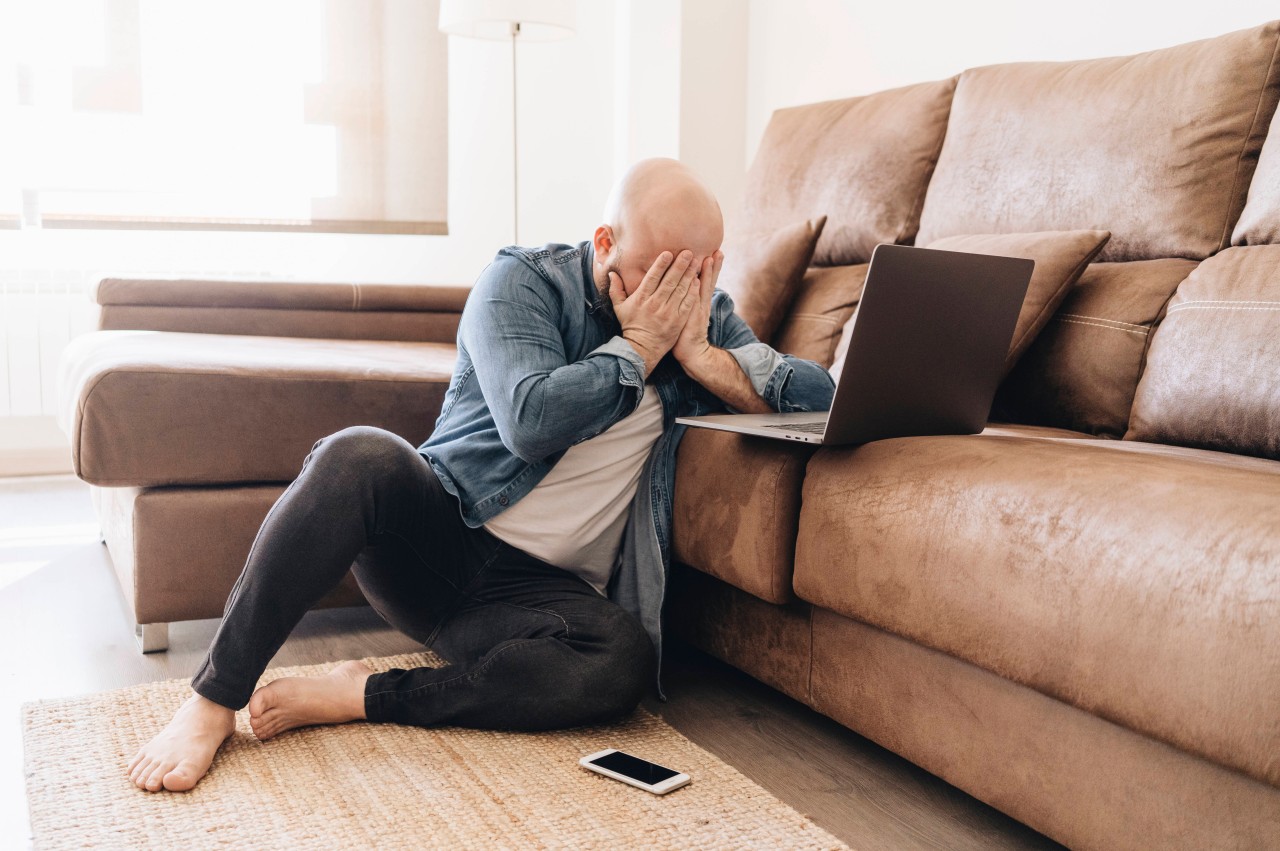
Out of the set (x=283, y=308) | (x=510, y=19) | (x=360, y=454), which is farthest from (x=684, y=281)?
(x=510, y=19)

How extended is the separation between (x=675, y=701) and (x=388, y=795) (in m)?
0.52

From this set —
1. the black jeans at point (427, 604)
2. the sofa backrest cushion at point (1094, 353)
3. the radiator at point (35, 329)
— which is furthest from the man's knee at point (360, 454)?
the radiator at point (35, 329)

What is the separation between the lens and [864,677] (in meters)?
1.43

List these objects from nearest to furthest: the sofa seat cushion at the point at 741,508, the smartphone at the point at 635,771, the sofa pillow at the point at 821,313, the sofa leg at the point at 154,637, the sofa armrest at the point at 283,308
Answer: the smartphone at the point at 635,771 < the sofa seat cushion at the point at 741,508 < the sofa leg at the point at 154,637 < the sofa pillow at the point at 821,313 < the sofa armrest at the point at 283,308

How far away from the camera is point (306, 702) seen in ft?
4.83

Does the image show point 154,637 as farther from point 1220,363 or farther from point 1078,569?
point 1220,363

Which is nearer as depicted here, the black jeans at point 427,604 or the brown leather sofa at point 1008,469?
the brown leather sofa at point 1008,469

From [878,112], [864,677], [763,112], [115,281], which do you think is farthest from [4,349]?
[864,677]

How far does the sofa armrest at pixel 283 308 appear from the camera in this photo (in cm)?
267

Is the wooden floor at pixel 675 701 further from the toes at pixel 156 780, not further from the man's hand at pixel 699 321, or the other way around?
the man's hand at pixel 699 321

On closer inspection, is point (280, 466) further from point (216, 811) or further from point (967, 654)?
point (967, 654)

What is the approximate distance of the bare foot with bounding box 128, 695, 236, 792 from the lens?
1.30m

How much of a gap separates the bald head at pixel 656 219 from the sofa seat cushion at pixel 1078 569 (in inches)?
13.3

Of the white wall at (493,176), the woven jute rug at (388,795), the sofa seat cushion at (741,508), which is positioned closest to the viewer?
the woven jute rug at (388,795)
